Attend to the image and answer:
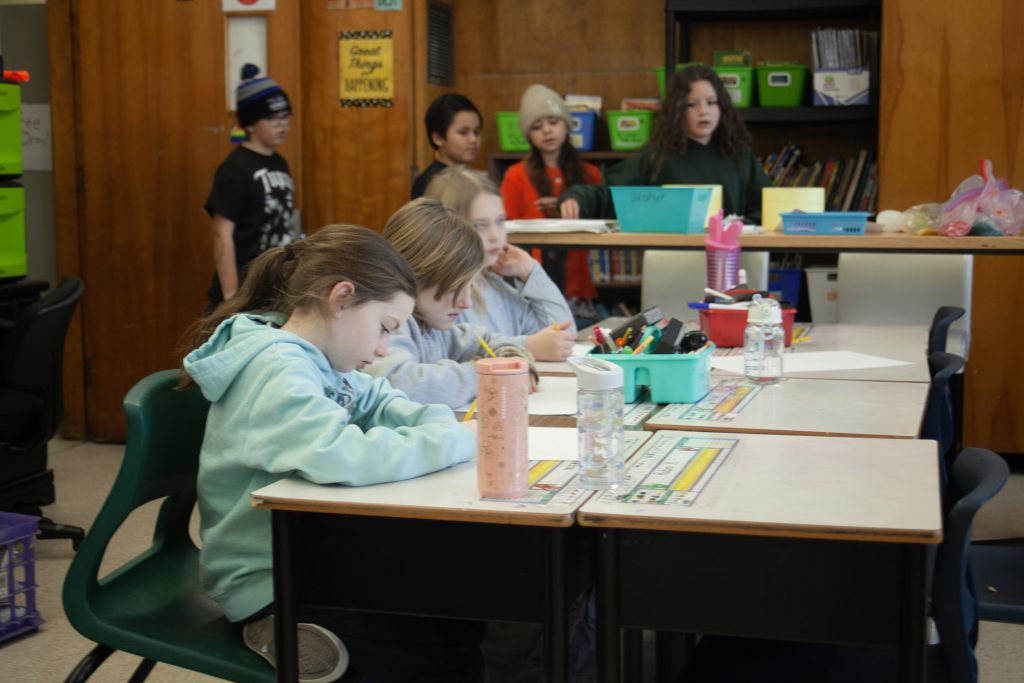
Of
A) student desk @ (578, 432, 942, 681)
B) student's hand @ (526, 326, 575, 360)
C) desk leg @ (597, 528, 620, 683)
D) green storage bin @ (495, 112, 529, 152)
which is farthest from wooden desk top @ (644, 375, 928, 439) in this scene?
green storage bin @ (495, 112, 529, 152)

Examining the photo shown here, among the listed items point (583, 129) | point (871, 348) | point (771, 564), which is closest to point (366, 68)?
point (583, 129)

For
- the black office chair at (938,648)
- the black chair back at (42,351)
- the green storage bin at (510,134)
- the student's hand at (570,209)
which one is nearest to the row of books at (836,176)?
the green storage bin at (510,134)

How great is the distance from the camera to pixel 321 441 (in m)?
1.61

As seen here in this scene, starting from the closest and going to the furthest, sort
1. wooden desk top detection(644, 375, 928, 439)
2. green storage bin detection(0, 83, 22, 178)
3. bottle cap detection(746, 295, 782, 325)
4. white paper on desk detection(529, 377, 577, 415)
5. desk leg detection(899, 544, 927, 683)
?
desk leg detection(899, 544, 927, 683) < wooden desk top detection(644, 375, 928, 439) < white paper on desk detection(529, 377, 577, 415) < bottle cap detection(746, 295, 782, 325) < green storage bin detection(0, 83, 22, 178)

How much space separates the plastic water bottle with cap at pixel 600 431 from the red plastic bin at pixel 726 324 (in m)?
1.41

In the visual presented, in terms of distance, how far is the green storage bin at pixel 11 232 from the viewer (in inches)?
160

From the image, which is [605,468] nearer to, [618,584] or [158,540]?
[618,584]

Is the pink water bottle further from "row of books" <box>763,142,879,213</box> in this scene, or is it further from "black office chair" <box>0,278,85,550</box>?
"row of books" <box>763,142,879,213</box>

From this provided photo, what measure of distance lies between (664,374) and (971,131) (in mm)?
2788

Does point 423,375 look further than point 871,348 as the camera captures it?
No

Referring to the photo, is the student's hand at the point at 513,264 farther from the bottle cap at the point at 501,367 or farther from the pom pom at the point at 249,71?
the pom pom at the point at 249,71

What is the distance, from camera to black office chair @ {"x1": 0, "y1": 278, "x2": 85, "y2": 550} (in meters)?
3.46

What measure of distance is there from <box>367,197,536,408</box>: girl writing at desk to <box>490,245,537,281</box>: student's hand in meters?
0.65

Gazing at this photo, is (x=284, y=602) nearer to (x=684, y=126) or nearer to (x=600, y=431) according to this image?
(x=600, y=431)
